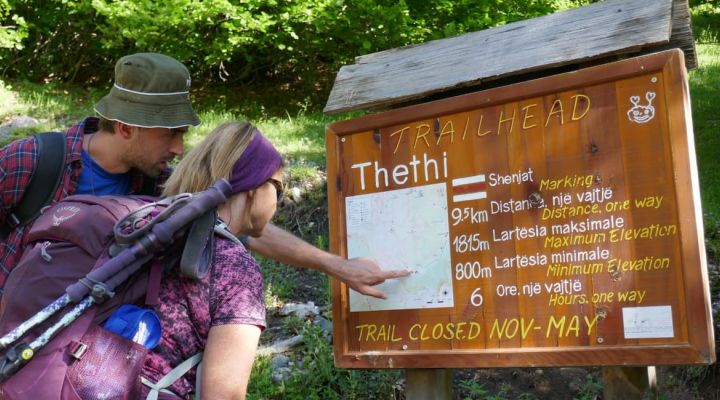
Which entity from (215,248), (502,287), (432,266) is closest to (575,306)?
(502,287)

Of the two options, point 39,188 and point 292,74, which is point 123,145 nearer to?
point 39,188

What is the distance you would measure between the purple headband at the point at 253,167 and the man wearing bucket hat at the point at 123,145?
1.45 ft

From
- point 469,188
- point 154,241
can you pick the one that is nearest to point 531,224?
point 469,188

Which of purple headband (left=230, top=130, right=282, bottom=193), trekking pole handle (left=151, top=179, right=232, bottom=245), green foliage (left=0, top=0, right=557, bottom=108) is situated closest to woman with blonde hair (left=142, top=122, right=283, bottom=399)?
trekking pole handle (left=151, top=179, right=232, bottom=245)

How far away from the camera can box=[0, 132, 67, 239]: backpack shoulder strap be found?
2.94 meters

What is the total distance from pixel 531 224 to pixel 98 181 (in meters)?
1.68

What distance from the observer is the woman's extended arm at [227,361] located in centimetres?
216

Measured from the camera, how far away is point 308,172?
7.64 meters

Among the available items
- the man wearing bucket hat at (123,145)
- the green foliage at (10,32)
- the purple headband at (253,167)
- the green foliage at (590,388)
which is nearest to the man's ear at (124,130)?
the man wearing bucket hat at (123,145)

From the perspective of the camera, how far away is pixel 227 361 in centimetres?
218

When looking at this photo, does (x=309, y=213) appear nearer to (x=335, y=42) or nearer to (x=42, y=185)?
(x=42, y=185)

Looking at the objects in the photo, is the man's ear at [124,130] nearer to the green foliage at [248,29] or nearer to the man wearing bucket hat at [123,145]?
the man wearing bucket hat at [123,145]

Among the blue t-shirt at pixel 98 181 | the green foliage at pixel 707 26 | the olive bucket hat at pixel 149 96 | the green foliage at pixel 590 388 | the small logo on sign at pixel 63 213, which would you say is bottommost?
the green foliage at pixel 590 388

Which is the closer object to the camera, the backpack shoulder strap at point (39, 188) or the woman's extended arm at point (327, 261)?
the backpack shoulder strap at point (39, 188)
